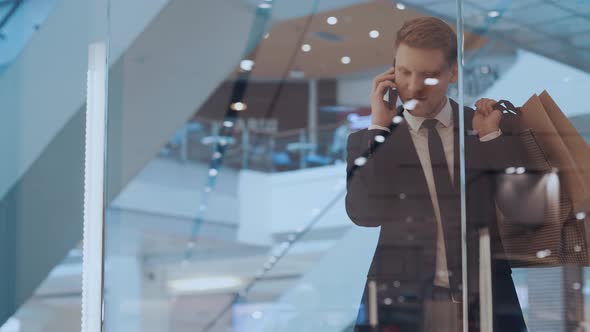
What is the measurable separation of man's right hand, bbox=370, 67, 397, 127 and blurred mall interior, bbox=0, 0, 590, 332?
0.05 metres

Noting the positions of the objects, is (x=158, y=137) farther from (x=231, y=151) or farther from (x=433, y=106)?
(x=433, y=106)

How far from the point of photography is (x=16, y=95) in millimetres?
4730

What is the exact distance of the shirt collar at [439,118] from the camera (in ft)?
12.0

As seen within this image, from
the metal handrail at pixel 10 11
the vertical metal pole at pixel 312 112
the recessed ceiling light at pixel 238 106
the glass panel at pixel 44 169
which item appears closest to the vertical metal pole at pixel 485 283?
the vertical metal pole at pixel 312 112

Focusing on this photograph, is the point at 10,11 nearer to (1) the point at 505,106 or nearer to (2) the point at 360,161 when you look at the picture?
(2) the point at 360,161

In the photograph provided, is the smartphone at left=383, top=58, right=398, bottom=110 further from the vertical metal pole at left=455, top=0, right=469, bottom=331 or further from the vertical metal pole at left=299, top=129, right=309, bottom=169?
the vertical metal pole at left=299, top=129, right=309, bottom=169

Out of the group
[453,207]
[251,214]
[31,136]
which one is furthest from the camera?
[31,136]

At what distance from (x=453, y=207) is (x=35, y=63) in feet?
8.24

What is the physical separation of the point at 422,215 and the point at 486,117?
1.63 ft

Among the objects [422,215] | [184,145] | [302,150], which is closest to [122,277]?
[184,145]

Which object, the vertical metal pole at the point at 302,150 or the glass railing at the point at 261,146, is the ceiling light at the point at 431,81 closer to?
the glass railing at the point at 261,146

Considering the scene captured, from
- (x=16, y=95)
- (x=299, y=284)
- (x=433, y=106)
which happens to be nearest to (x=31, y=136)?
(x=16, y=95)

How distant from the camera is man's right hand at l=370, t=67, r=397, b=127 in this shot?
3703mm

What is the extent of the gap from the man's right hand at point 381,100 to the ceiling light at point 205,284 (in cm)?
96
